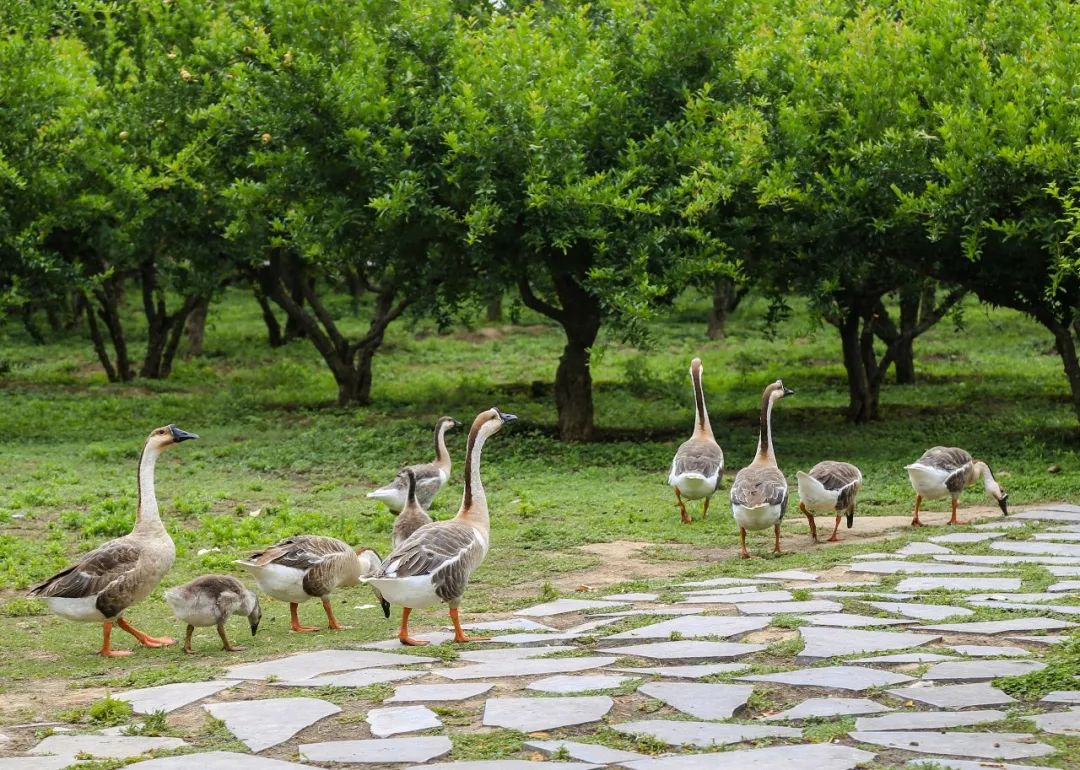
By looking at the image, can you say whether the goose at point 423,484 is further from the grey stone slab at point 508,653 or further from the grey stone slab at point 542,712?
the grey stone slab at point 542,712

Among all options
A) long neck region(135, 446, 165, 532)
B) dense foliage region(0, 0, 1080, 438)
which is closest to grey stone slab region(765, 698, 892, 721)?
long neck region(135, 446, 165, 532)

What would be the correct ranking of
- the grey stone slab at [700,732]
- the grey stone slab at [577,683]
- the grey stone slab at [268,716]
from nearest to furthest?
1. the grey stone slab at [700,732]
2. the grey stone slab at [268,716]
3. the grey stone slab at [577,683]

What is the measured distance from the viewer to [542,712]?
6.59m

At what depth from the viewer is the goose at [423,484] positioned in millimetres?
13781


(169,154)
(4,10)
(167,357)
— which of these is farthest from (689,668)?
(167,357)

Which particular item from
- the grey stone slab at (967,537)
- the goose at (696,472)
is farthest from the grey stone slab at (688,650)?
the goose at (696,472)

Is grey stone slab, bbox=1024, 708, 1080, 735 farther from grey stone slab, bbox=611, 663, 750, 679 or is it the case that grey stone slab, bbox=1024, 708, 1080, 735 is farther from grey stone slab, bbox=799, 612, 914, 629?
grey stone slab, bbox=799, 612, 914, 629

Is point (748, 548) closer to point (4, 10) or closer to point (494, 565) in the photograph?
point (494, 565)

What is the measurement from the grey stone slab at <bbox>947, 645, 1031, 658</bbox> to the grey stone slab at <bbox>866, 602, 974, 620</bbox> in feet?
2.53

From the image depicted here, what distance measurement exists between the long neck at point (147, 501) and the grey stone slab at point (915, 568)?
523cm

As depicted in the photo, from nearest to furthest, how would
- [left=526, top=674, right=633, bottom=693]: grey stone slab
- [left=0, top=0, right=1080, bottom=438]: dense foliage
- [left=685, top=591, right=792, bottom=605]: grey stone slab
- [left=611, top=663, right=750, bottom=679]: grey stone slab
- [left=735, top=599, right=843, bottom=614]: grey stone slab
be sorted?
[left=526, top=674, right=633, bottom=693]: grey stone slab → [left=611, top=663, right=750, bottom=679]: grey stone slab → [left=735, top=599, right=843, bottom=614]: grey stone slab → [left=685, top=591, right=792, bottom=605]: grey stone slab → [left=0, top=0, right=1080, bottom=438]: dense foliage

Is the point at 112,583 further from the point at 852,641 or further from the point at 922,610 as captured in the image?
the point at 922,610

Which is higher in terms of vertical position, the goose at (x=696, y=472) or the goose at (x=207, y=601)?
the goose at (x=696, y=472)

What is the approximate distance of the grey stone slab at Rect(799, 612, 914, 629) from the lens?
8.36 m
